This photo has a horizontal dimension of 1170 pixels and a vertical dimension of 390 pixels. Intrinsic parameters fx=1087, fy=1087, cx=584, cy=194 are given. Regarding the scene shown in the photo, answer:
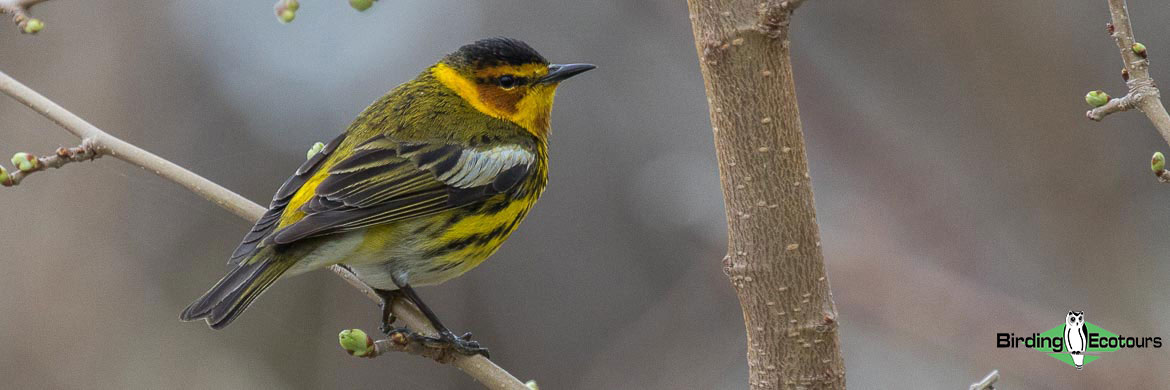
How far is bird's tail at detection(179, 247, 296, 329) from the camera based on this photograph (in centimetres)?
332

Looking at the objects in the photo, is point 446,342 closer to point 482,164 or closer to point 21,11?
point 482,164

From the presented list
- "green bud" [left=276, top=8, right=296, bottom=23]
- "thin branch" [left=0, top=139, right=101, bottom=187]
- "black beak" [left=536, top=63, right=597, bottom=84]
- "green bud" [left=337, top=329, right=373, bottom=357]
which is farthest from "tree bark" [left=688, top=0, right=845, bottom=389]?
"thin branch" [left=0, top=139, right=101, bottom=187]

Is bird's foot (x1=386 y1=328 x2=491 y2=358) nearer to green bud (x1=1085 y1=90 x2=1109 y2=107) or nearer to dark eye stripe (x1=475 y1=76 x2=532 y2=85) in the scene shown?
dark eye stripe (x1=475 y1=76 x2=532 y2=85)

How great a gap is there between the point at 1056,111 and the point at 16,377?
6711 mm

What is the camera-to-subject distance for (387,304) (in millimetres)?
3852

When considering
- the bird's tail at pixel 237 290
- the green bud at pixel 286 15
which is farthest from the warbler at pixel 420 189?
the green bud at pixel 286 15

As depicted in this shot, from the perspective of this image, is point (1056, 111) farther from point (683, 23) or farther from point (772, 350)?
point (772, 350)

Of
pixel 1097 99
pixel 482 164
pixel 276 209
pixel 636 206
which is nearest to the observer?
pixel 1097 99

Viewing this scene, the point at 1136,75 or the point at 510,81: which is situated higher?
the point at 510,81

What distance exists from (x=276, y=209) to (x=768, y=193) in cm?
194

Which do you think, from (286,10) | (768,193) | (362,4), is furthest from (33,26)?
(768,193)

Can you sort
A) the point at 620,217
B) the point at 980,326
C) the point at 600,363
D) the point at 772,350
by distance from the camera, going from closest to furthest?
the point at 772,350
the point at 980,326
the point at 600,363
the point at 620,217

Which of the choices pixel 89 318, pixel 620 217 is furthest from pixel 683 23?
pixel 89 318

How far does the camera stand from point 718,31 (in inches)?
101
